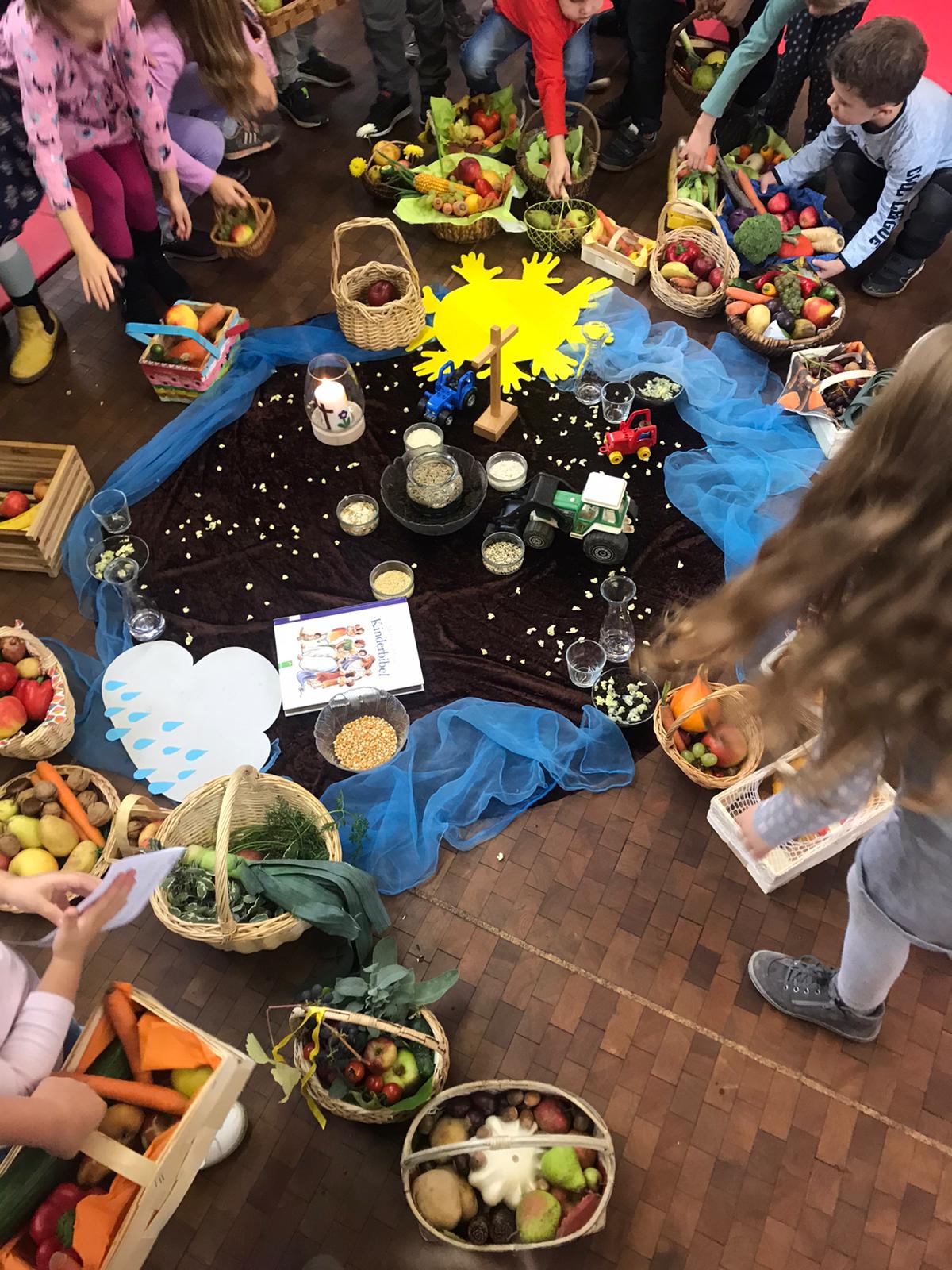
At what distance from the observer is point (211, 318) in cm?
295

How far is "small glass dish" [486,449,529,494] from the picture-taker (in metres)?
2.70

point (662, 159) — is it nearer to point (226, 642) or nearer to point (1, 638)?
point (226, 642)

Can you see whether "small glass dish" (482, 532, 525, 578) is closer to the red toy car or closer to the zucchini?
the red toy car

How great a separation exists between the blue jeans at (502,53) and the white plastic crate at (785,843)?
286cm

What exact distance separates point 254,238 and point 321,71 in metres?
1.28

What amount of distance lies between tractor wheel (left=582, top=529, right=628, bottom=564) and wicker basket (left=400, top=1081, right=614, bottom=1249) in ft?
→ 4.70

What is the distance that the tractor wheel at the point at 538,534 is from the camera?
2.59 meters

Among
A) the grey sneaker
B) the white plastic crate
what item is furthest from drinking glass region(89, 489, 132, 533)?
the grey sneaker

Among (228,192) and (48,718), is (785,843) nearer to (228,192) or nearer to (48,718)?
(48,718)

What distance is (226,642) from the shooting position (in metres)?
2.55

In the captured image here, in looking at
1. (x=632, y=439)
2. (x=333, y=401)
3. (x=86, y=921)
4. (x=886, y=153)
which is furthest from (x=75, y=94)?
(x=886, y=153)

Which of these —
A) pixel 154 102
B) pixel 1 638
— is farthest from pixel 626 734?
pixel 154 102

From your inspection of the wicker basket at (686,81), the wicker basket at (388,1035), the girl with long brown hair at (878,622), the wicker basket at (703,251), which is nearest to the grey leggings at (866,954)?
the girl with long brown hair at (878,622)

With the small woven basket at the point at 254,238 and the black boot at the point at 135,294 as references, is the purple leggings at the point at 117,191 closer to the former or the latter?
the black boot at the point at 135,294
